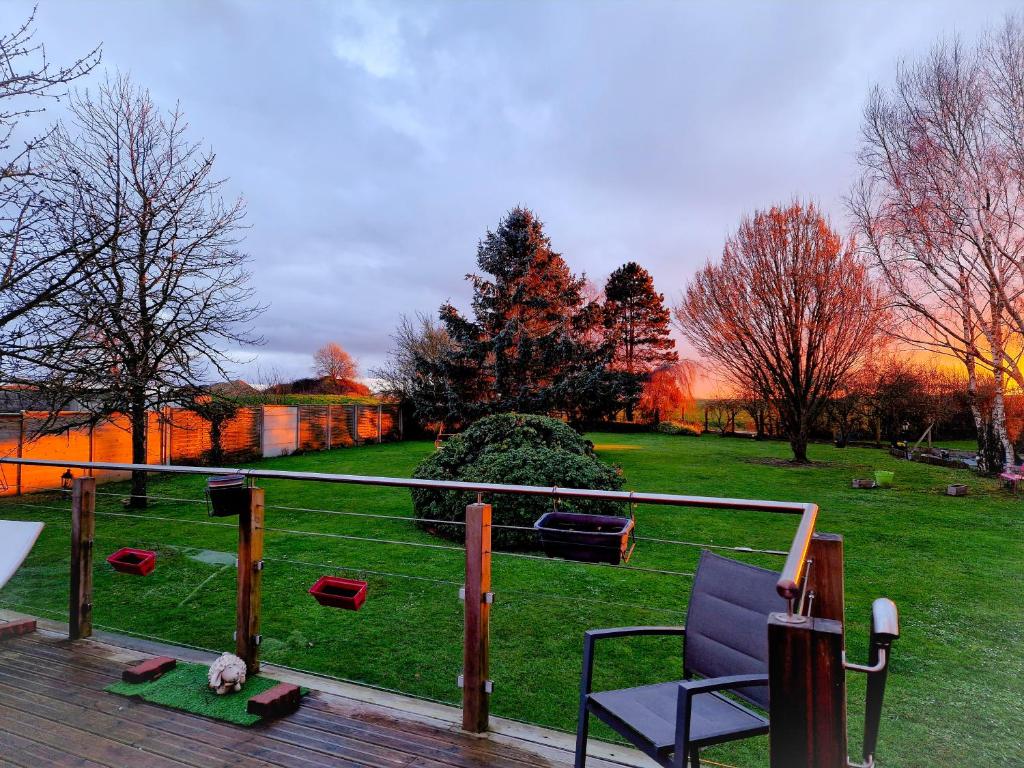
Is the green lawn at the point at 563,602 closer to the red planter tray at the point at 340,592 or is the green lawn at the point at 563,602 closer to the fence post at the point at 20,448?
the red planter tray at the point at 340,592

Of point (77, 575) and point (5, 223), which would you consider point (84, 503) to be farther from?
point (5, 223)

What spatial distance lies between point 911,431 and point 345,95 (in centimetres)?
2001

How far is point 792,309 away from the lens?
14836 mm

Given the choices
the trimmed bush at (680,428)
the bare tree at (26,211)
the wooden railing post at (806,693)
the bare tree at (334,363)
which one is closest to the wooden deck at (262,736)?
the wooden railing post at (806,693)

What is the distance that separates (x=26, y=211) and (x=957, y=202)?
15.3 meters

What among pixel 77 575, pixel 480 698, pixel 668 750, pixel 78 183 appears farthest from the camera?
pixel 78 183

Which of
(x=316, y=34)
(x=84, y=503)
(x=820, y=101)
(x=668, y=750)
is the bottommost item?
(x=668, y=750)

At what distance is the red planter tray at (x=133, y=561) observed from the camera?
10.3 ft

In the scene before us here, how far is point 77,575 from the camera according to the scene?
10.1 feet

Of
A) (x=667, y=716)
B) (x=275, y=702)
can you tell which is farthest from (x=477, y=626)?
(x=275, y=702)

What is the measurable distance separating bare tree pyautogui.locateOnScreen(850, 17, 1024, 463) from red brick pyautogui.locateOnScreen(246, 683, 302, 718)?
14.4 metres

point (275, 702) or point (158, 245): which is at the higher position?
point (158, 245)

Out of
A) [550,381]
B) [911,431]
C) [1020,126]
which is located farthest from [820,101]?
[911,431]

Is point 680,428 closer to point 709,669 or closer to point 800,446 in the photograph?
point 800,446
